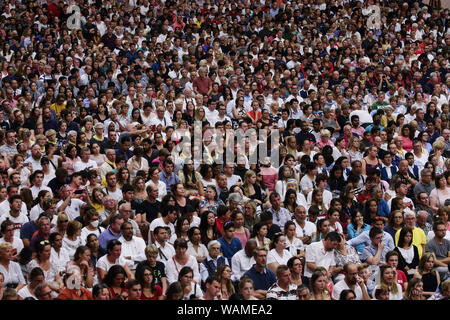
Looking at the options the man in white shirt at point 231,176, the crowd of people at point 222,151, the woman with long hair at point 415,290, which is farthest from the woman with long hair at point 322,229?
the man in white shirt at point 231,176

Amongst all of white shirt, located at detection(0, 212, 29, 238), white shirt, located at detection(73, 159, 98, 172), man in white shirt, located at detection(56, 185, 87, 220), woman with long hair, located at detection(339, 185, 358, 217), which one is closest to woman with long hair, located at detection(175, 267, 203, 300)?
man in white shirt, located at detection(56, 185, 87, 220)

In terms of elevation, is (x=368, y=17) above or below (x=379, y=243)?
above

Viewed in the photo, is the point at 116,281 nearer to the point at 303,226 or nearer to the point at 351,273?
the point at 351,273

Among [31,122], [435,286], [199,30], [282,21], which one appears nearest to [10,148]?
[31,122]

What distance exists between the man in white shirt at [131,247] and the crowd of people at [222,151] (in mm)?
16

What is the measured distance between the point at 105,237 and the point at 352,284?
2825mm

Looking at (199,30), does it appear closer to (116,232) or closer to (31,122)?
(31,122)

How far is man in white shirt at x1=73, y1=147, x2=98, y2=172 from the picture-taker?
10.1m

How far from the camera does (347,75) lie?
1559 centimetres

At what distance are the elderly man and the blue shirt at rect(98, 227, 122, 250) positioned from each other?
1042 mm

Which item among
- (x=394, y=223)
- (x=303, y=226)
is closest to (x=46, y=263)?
(x=303, y=226)

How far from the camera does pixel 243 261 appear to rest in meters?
7.93

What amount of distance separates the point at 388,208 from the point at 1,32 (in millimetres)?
9568

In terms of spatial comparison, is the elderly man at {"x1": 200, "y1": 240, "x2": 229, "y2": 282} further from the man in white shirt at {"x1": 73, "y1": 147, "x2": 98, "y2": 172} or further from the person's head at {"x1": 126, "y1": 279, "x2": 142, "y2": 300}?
the man in white shirt at {"x1": 73, "y1": 147, "x2": 98, "y2": 172}
